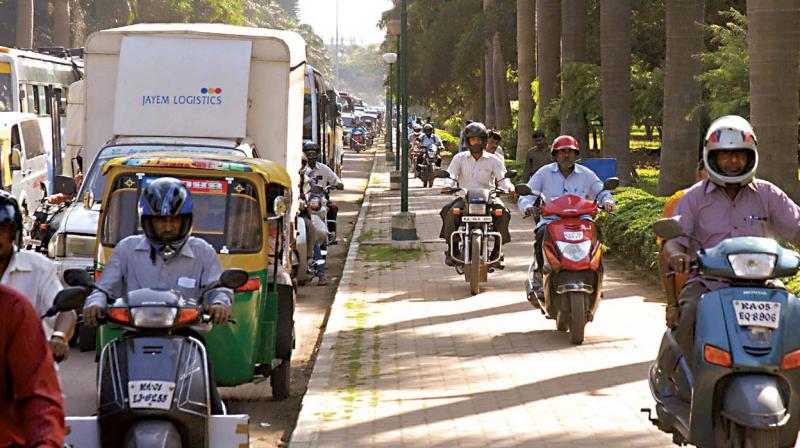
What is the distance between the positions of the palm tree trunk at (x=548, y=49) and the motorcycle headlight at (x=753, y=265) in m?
28.0

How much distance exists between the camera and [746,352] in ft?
22.5

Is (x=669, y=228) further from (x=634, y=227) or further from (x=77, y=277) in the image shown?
(x=634, y=227)

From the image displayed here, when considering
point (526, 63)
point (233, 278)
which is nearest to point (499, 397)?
point (233, 278)

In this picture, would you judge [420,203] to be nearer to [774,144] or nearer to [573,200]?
[774,144]

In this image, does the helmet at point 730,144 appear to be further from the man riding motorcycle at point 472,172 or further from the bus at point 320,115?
the bus at point 320,115

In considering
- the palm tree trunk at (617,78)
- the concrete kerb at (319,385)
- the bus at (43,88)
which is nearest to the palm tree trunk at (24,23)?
the bus at (43,88)

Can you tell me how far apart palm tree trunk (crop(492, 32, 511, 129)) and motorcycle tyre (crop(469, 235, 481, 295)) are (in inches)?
1374

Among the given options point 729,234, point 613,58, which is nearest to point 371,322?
point 729,234

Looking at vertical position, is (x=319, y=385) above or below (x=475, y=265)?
below

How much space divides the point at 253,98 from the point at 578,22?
46.5ft

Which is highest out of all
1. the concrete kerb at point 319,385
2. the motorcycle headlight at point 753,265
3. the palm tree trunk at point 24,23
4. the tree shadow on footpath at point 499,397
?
the palm tree trunk at point 24,23

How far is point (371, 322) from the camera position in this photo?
1495cm

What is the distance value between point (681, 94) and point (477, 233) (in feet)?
20.1

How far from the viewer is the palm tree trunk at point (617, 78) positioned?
1008 inches
